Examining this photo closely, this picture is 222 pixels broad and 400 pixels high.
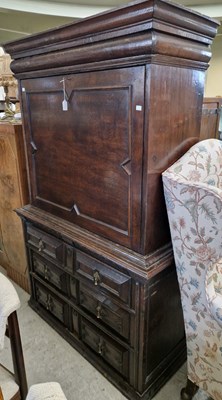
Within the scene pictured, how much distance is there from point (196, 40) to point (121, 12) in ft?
1.10

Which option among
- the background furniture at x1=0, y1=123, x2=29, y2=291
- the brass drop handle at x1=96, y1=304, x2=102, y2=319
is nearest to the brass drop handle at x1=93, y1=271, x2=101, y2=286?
the brass drop handle at x1=96, y1=304, x2=102, y2=319

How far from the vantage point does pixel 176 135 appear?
1121 mm

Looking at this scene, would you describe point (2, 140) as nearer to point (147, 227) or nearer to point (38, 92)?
point (38, 92)

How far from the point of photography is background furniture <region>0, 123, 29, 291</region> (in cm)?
179

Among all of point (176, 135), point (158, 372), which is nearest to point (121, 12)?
point (176, 135)

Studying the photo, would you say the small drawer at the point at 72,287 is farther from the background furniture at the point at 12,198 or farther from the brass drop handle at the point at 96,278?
the background furniture at the point at 12,198

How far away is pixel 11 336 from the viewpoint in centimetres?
96

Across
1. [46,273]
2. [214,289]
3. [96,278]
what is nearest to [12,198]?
[46,273]

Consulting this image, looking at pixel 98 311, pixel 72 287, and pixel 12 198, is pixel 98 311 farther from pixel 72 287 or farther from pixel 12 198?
pixel 12 198

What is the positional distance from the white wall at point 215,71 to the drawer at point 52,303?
6566 mm

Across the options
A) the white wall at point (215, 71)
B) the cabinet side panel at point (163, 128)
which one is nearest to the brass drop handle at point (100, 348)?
the cabinet side panel at point (163, 128)

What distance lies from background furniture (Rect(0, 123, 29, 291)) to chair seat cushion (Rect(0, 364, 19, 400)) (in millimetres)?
1129

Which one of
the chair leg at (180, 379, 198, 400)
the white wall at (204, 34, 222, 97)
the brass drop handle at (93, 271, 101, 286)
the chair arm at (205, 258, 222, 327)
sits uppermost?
the white wall at (204, 34, 222, 97)

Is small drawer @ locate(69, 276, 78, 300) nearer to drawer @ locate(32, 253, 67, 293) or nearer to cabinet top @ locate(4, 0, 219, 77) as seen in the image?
drawer @ locate(32, 253, 67, 293)
